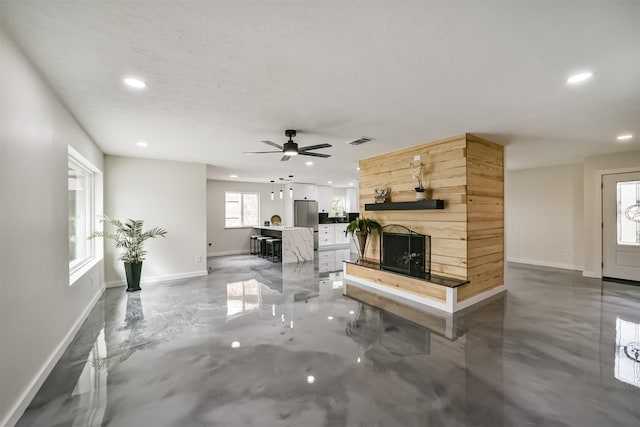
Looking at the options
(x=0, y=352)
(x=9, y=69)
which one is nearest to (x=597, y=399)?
(x=0, y=352)

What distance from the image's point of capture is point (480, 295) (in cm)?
429

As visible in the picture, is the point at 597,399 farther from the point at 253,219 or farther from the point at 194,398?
the point at 253,219

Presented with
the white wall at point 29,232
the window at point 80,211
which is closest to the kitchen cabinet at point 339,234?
the window at point 80,211

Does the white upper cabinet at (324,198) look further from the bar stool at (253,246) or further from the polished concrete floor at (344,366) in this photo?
the polished concrete floor at (344,366)

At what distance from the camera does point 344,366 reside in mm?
2459

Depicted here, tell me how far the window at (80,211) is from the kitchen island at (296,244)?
13.3 ft

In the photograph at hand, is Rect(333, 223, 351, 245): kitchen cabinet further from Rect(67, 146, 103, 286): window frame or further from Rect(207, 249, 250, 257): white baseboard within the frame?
Rect(67, 146, 103, 286): window frame

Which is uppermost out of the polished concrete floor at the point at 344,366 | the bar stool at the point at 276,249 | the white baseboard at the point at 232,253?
the bar stool at the point at 276,249

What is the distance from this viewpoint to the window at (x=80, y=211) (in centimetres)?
376

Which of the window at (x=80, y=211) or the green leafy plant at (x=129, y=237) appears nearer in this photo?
the window at (x=80, y=211)

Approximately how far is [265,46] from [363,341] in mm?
2840

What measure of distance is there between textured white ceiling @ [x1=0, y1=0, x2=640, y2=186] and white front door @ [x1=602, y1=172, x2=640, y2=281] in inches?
93.9

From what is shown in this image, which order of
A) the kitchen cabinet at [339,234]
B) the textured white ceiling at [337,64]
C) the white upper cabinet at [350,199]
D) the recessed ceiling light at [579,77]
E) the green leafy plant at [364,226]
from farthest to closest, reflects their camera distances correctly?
the white upper cabinet at [350,199]
the kitchen cabinet at [339,234]
the green leafy plant at [364,226]
the recessed ceiling light at [579,77]
the textured white ceiling at [337,64]

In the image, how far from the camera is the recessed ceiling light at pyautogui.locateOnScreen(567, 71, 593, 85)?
2.33 metres
